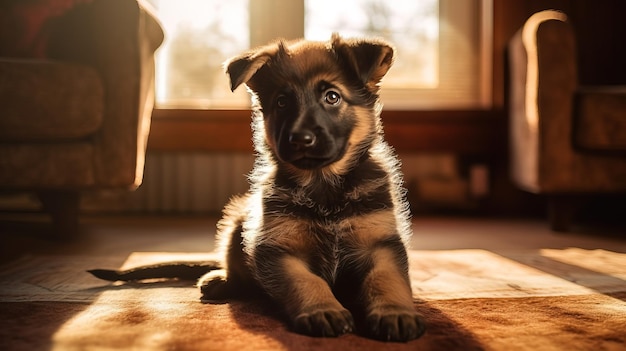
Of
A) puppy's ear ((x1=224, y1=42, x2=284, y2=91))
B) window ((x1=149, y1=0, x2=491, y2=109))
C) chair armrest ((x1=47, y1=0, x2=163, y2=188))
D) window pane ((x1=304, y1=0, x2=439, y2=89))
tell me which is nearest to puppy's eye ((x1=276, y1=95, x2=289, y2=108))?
puppy's ear ((x1=224, y1=42, x2=284, y2=91))

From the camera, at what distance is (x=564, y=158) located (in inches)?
133

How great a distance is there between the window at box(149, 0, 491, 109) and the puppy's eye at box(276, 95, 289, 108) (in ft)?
9.87

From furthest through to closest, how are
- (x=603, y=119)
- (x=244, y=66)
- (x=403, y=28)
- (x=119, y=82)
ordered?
(x=403, y=28) < (x=603, y=119) < (x=119, y=82) < (x=244, y=66)

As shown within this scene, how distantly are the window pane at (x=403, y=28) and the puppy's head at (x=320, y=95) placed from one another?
10.5ft

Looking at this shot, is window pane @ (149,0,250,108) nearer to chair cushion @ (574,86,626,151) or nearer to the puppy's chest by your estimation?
chair cushion @ (574,86,626,151)

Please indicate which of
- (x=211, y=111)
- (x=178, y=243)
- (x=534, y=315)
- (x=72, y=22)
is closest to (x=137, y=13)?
(x=72, y=22)

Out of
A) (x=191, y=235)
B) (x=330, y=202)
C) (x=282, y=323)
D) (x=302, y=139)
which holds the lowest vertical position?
(x=191, y=235)

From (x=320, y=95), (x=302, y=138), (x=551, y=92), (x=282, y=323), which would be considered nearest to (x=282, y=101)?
(x=320, y=95)

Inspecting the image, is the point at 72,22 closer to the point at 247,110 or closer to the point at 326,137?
the point at 247,110

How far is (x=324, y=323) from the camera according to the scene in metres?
1.32

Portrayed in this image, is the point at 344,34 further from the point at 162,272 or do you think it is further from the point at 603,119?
the point at 162,272

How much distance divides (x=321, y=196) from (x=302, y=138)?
205 millimetres

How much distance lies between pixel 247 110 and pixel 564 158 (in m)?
2.25

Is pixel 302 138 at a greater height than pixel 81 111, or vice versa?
pixel 81 111
